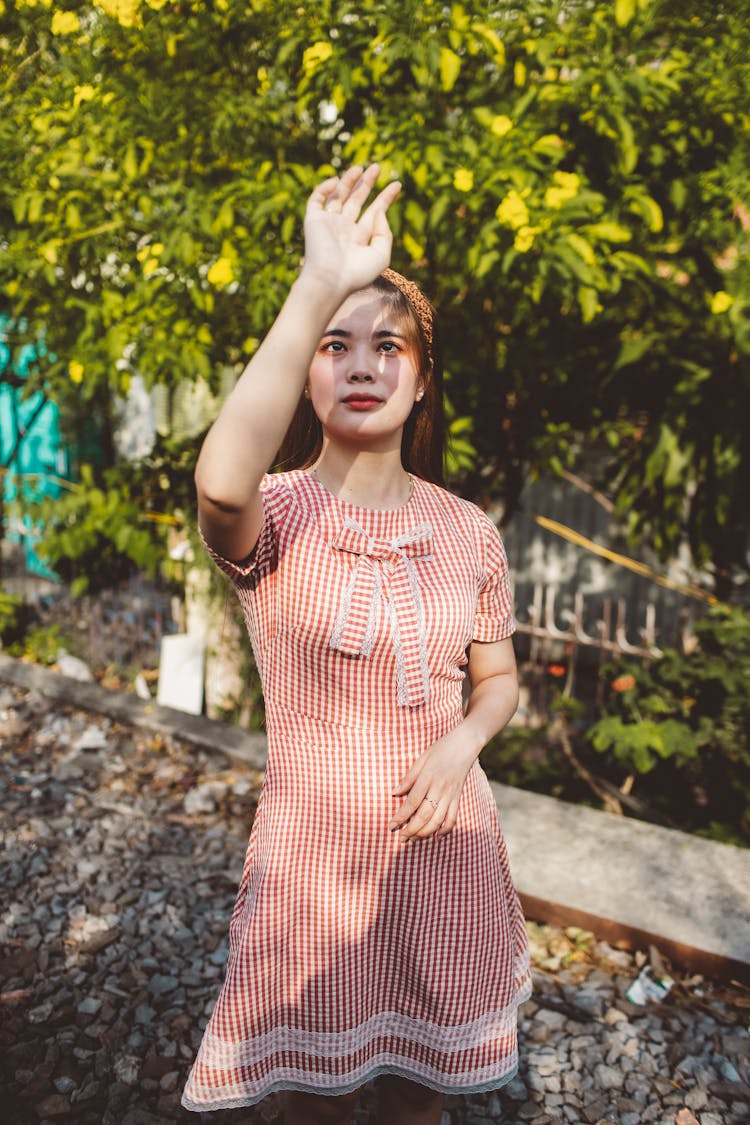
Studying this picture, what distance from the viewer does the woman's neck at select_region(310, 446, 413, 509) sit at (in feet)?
4.63

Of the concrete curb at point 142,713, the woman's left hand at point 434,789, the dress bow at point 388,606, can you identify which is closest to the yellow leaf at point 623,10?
the dress bow at point 388,606

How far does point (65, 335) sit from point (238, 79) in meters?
1.20

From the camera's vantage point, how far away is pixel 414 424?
162 cm

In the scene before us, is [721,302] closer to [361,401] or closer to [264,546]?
[361,401]

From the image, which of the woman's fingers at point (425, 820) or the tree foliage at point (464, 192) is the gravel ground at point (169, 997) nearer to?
the woman's fingers at point (425, 820)

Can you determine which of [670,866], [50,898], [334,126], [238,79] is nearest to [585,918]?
[670,866]

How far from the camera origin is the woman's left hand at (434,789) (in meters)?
1.30

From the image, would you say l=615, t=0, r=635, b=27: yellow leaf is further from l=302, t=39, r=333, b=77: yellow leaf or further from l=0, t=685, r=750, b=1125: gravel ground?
l=0, t=685, r=750, b=1125: gravel ground

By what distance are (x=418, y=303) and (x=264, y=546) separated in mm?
531

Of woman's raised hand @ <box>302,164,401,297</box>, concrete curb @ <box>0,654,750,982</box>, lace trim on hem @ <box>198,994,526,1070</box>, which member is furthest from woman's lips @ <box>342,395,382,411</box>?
concrete curb @ <box>0,654,750,982</box>

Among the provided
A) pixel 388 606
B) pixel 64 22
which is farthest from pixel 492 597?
pixel 64 22

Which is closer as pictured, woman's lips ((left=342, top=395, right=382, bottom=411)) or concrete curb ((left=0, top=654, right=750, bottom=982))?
woman's lips ((left=342, top=395, right=382, bottom=411))

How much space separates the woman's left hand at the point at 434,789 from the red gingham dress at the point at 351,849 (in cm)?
4

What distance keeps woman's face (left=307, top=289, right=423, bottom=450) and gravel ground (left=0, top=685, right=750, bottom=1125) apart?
1.58 metres
